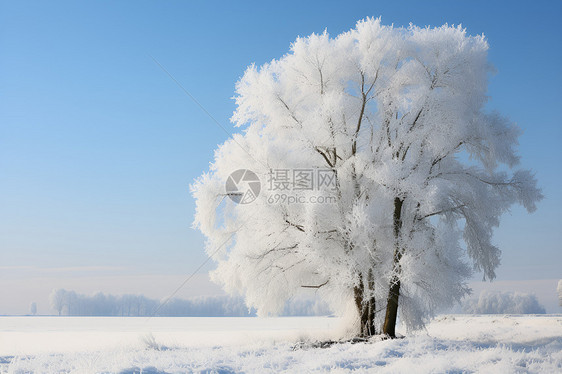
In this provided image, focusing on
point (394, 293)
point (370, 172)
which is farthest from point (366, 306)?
point (370, 172)

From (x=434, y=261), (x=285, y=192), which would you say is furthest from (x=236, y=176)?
(x=434, y=261)

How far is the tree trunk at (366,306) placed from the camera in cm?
1389

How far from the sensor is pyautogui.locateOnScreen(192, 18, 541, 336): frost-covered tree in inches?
533

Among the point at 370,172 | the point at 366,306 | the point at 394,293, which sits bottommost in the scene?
the point at 366,306

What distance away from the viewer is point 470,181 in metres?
14.7

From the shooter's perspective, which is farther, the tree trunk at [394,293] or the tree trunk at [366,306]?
the tree trunk at [366,306]

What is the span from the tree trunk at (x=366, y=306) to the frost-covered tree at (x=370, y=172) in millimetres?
38

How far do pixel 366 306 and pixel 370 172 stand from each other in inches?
162

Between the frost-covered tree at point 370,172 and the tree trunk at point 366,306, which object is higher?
the frost-covered tree at point 370,172

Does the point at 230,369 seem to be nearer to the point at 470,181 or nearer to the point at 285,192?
the point at 285,192

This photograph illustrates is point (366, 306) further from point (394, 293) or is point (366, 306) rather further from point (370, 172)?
point (370, 172)

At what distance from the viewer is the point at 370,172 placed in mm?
13539

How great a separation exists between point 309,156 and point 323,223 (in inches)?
85.5

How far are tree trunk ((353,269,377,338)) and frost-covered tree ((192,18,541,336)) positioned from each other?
0.12 feet
